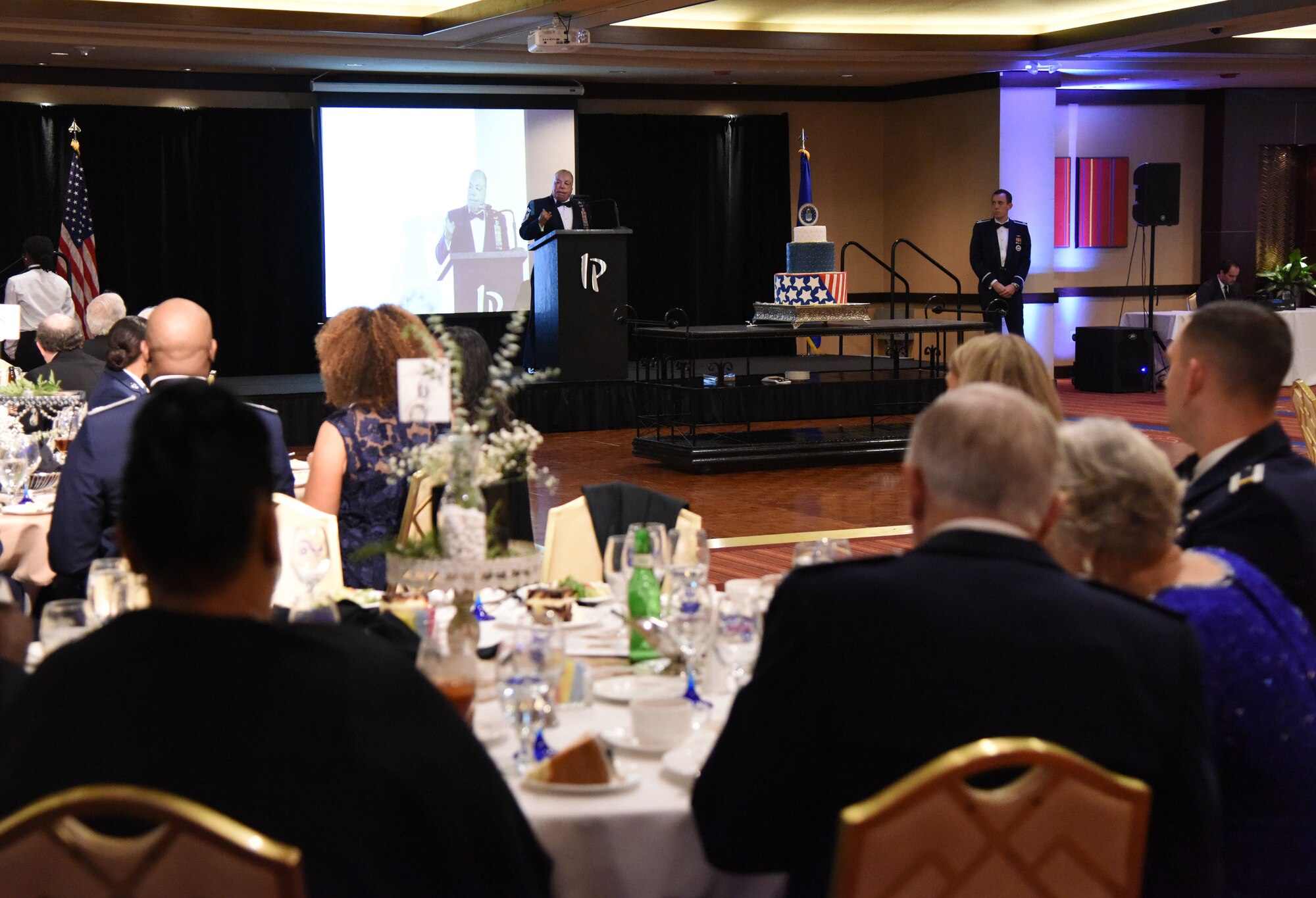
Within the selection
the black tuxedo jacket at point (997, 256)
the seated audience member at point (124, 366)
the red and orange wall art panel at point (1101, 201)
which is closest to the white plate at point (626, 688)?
the seated audience member at point (124, 366)

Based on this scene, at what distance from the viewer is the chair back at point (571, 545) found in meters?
3.83

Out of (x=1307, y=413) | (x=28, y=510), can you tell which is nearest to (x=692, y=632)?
(x=28, y=510)

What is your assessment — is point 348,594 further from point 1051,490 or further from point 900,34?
point 900,34

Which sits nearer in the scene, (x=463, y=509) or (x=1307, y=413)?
(x=463, y=509)

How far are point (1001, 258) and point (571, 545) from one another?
1021 cm

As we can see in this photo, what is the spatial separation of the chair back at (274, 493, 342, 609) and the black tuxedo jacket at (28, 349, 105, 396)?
9.07ft

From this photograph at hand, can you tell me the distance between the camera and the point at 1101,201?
1564 centimetres

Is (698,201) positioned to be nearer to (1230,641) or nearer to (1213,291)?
(1213,291)

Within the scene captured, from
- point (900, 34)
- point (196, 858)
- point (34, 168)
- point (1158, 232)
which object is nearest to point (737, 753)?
point (196, 858)

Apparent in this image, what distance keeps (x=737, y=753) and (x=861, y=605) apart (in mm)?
255

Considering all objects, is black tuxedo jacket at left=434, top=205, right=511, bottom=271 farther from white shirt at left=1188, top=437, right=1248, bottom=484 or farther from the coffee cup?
the coffee cup

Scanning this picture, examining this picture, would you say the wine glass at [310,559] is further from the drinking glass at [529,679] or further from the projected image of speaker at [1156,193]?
the projected image of speaker at [1156,193]

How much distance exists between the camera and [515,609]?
3.06 m

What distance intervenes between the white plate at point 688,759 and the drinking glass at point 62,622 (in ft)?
3.51
